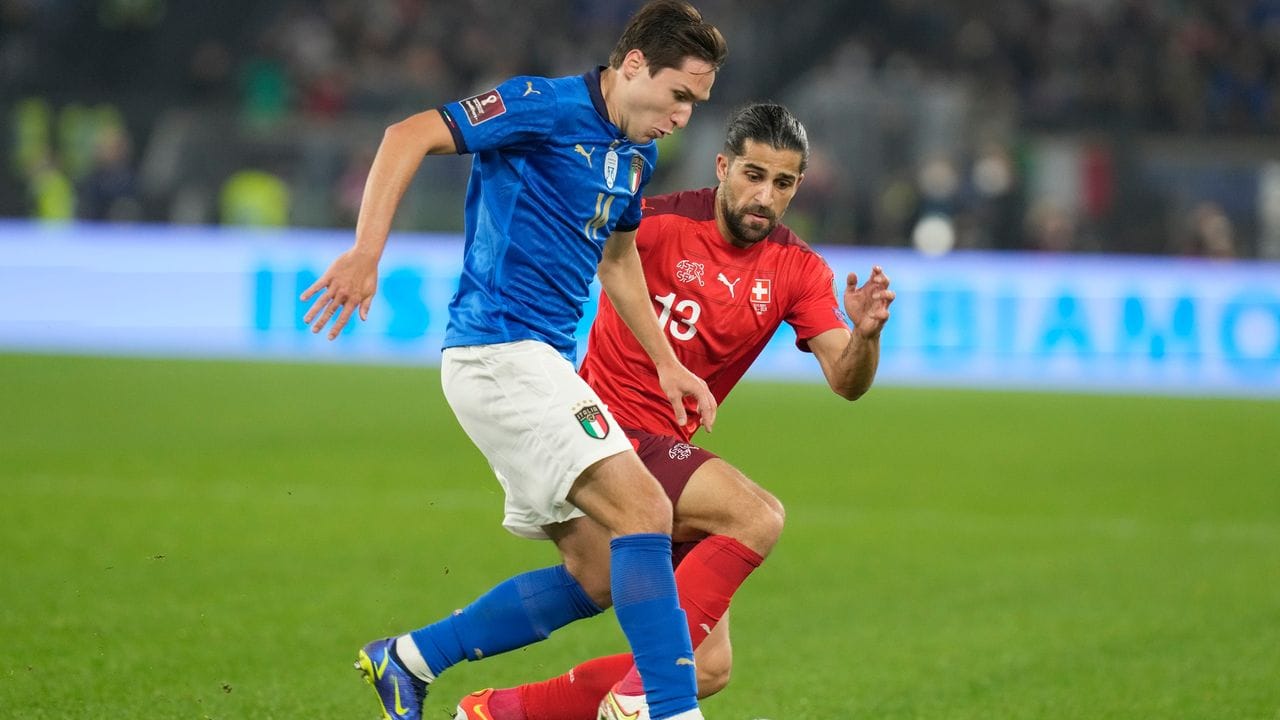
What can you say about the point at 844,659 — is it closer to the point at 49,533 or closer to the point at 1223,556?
the point at 1223,556

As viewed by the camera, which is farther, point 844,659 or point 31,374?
point 31,374

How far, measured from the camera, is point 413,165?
406 cm

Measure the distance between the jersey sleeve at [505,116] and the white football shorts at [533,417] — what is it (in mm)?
555

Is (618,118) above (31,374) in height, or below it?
above

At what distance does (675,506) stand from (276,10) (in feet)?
65.9

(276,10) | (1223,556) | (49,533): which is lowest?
(49,533)

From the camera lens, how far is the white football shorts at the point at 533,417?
13.8 feet

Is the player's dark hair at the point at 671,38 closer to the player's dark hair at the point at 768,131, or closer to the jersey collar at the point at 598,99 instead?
the jersey collar at the point at 598,99

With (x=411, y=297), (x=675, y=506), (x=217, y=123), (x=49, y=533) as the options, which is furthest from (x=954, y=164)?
(x=675, y=506)

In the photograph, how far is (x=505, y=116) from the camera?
4242 millimetres

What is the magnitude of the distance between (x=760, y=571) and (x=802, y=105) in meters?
13.7

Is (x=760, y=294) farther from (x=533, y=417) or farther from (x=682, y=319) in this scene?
(x=533, y=417)

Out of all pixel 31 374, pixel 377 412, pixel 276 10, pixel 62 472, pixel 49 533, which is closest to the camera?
pixel 49 533

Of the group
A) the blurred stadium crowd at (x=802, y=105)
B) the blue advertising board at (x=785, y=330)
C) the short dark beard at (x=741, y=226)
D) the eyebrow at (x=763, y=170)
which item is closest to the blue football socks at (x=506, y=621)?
the short dark beard at (x=741, y=226)
